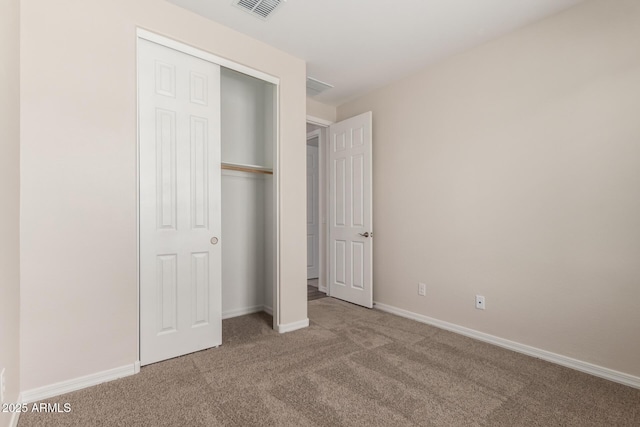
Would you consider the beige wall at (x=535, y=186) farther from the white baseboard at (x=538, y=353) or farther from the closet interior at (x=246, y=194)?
the closet interior at (x=246, y=194)

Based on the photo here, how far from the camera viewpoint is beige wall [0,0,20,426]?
1.40 metres

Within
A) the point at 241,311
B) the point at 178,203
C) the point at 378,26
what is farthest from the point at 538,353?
the point at 178,203

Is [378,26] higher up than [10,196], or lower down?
higher up

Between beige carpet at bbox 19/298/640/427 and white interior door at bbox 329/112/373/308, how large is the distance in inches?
46.3

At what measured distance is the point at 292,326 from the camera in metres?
2.95

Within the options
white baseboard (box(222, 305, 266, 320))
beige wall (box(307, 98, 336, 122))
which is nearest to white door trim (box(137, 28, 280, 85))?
beige wall (box(307, 98, 336, 122))

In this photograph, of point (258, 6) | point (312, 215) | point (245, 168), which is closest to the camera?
point (258, 6)

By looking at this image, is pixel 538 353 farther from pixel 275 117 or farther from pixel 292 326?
pixel 275 117

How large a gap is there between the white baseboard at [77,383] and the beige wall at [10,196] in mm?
156

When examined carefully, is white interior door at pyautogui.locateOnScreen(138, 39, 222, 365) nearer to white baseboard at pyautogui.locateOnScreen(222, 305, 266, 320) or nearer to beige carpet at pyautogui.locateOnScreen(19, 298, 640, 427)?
beige carpet at pyautogui.locateOnScreen(19, 298, 640, 427)

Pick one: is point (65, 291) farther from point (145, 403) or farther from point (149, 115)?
point (149, 115)

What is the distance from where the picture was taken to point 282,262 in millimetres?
2938

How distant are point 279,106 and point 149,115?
1.14 meters

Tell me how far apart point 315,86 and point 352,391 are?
315cm
